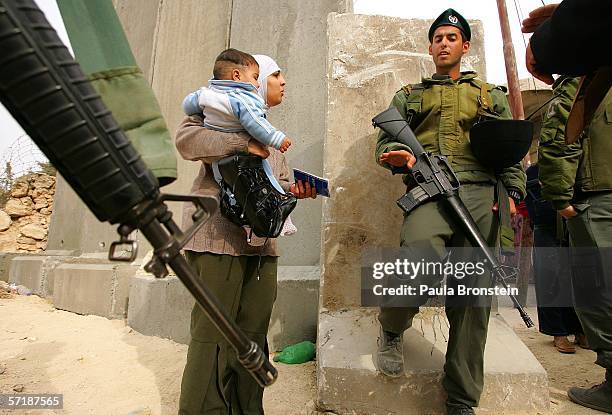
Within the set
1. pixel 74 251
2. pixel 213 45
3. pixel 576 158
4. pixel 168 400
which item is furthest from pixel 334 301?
pixel 74 251

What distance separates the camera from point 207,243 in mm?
1567

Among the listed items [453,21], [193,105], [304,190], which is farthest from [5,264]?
[453,21]

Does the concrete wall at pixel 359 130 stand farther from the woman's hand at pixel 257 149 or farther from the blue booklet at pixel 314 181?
the woman's hand at pixel 257 149

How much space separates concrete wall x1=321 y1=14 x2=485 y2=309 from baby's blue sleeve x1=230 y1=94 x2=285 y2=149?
1.24m


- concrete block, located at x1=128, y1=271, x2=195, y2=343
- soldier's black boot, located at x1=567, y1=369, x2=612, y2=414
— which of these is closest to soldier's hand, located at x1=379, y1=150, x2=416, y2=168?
soldier's black boot, located at x1=567, y1=369, x2=612, y2=414

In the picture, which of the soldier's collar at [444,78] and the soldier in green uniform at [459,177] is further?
the soldier's collar at [444,78]

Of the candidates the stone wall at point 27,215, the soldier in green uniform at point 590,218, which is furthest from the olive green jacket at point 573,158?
the stone wall at point 27,215

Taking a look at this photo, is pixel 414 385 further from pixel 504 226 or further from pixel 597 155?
pixel 597 155

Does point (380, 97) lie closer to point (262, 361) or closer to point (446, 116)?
point (446, 116)

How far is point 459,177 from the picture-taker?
2057 mm

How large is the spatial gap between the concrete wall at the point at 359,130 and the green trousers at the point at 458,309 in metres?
0.61

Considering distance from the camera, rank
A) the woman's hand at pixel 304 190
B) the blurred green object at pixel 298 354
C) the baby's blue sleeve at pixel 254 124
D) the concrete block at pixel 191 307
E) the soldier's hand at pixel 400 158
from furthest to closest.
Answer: the concrete block at pixel 191 307, the blurred green object at pixel 298 354, the soldier's hand at pixel 400 158, the woman's hand at pixel 304 190, the baby's blue sleeve at pixel 254 124

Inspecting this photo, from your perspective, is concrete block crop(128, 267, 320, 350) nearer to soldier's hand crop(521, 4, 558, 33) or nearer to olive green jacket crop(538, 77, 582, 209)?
olive green jacket crop(538, 77, 582, 209)

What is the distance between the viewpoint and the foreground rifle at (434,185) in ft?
6.44
